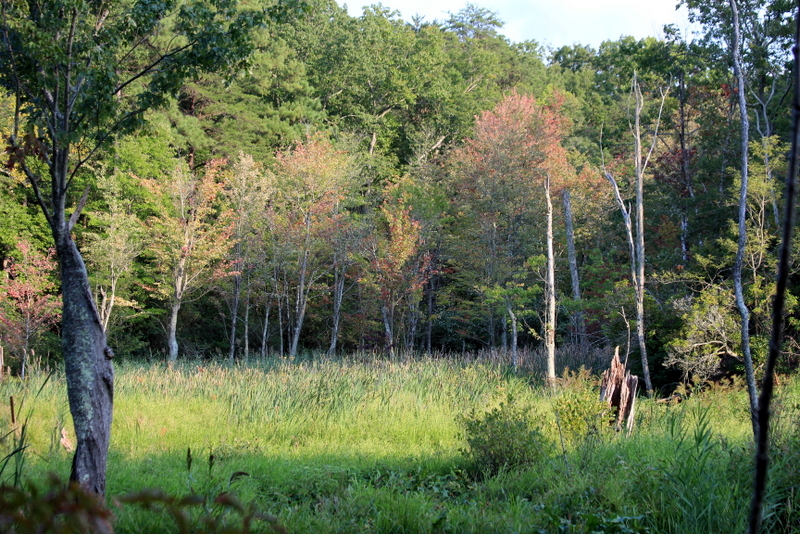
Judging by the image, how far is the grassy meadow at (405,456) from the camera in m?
3.67

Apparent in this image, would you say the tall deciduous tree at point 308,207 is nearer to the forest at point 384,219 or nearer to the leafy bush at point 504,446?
the forest at point 384,219

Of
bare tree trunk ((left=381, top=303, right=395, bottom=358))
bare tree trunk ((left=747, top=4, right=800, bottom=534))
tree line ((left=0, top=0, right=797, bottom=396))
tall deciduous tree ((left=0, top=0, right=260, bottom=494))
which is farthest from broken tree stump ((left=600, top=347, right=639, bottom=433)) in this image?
bare tree trunk ((left=381, top=303, right=395, bottom=358))

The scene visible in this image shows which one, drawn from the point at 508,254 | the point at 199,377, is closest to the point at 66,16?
the point at 199,377

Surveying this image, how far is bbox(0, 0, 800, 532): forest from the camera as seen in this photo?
495 cm

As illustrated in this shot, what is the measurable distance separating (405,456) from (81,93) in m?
4.67

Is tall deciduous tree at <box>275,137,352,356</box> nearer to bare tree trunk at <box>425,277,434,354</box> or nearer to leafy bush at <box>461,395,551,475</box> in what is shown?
bare tree trunk at <box>425,277,434,354</box>

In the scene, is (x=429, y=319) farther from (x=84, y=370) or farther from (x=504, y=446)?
(x=84, y=370)

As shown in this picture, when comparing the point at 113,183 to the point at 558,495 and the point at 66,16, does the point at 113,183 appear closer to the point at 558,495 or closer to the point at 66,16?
the point at 66,16

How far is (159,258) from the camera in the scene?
18.3 meters

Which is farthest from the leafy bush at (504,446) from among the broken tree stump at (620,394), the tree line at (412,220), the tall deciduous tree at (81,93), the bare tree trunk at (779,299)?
the tree line at (412,220)

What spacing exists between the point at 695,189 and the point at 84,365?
71.8ft

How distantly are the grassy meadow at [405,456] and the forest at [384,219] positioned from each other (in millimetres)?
115

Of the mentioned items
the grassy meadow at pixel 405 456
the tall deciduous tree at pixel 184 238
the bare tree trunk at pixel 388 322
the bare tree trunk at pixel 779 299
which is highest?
the tall deciduous tree at pixel 184 238

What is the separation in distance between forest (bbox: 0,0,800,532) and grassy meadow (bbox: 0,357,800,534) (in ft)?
0.38
